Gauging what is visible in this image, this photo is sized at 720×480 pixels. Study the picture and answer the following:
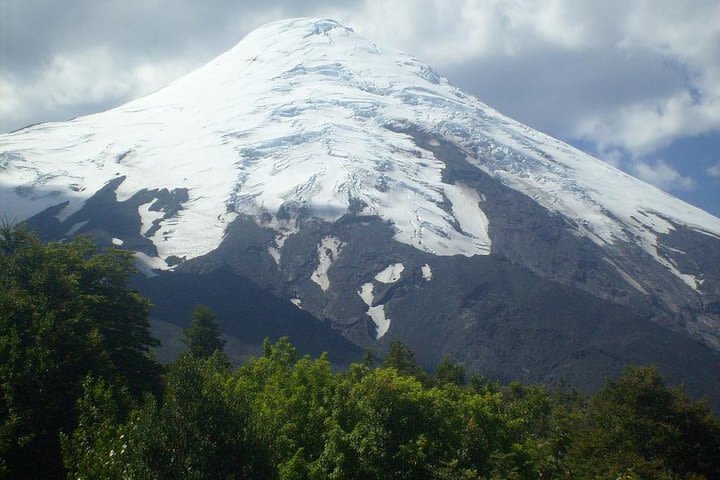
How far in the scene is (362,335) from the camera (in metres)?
64.3

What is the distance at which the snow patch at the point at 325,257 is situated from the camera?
73.8m

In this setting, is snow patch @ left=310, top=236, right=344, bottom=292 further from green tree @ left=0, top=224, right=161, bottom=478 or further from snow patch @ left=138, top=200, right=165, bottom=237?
green tree @ left=0, top=224, right=161, bottom=478

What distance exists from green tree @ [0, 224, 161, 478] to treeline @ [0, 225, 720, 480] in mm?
49

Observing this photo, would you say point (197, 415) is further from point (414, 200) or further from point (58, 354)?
point (414, 200)

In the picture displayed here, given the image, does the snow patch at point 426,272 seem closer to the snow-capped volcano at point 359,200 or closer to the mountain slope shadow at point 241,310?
the snow-capped volcano at point 359,200

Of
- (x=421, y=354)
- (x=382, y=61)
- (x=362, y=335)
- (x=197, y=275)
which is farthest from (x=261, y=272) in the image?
(x=382, y=61)

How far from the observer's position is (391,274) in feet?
240

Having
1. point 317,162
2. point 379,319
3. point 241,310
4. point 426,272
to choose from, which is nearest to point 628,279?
point 426,272

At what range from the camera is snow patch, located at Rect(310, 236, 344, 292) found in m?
73.8

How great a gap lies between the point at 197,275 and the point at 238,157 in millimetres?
36960

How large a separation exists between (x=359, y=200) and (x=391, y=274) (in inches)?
641

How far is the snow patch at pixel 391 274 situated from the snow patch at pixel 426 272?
2.21 metres

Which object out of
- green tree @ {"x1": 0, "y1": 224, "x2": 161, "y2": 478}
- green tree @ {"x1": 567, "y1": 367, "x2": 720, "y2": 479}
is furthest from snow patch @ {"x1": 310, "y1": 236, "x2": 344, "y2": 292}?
green tree @ {"x1": 567, "y1": 367, "x2": 720, "y2": 479}

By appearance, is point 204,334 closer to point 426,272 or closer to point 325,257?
point 426,272
